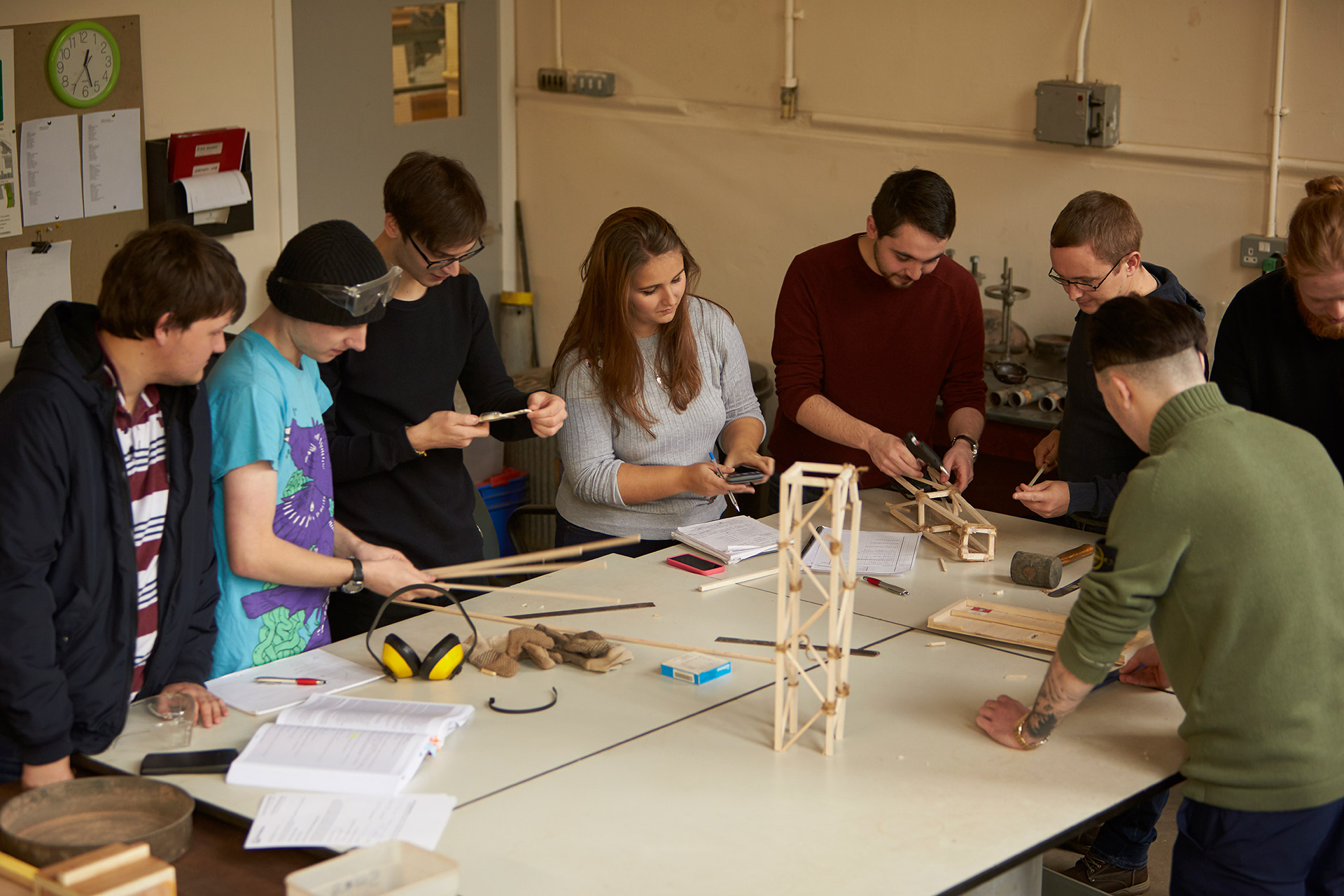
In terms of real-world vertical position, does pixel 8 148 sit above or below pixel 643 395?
above

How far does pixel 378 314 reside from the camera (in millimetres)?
2486

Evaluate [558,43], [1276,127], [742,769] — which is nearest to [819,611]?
[742,769]

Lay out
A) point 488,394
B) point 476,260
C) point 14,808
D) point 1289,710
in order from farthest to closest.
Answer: point 476,260 < point 488,394 < point 1289,710 < point 14,808

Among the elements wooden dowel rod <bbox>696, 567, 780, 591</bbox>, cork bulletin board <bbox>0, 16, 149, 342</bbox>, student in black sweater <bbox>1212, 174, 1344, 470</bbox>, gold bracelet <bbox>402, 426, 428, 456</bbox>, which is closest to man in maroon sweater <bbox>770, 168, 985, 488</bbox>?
wooden dowel rod <bbox>696, 567, 780, 591</bbox>

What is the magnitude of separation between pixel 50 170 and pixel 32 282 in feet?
1.18

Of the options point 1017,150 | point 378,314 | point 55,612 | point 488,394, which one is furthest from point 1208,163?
point 55,612

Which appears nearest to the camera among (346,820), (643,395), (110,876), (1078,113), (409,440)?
(110,876)

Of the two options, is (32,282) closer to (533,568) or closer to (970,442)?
(533,568)

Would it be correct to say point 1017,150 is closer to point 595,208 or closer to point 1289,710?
point 595,208

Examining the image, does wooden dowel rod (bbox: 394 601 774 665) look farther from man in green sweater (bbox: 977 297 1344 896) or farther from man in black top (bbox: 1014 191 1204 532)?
man in black top (bbox: 1014 191 1204 532)

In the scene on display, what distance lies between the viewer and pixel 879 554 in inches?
126

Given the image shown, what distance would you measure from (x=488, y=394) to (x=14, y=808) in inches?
62.9

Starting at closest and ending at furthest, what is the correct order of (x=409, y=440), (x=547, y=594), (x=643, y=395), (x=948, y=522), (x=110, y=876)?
1. (x=110, y=876)
2. (x=547, y=594)
3. (x=409, y=440)
4. (x=643, y=395)
5. (x=948, y=522)

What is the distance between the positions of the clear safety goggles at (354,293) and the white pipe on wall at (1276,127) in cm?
306
